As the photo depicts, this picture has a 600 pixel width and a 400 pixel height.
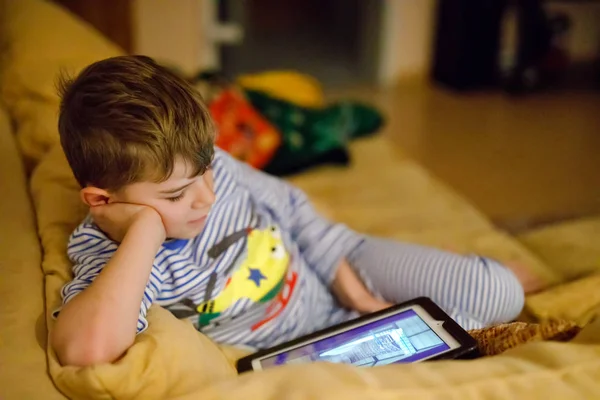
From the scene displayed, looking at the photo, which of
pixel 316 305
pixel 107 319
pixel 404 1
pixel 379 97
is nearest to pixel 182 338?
pixel 107 319

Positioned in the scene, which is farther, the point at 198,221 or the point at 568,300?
the point at 568,300

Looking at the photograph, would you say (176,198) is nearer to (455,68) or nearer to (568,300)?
(568,300)

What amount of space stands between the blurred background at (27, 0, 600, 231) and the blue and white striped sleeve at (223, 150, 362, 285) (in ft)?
3.71

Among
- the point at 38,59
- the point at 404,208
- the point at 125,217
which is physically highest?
the point at 38,59

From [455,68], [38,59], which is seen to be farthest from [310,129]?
[455,68]

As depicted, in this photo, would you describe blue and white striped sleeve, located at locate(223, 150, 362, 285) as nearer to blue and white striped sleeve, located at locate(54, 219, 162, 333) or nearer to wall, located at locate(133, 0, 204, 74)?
blue and white striped sleeve, located at locate(54, 219, 162, 333)

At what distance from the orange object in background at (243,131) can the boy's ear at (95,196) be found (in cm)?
91

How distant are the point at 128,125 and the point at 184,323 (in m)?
0.25

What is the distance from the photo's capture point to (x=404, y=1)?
3.33m

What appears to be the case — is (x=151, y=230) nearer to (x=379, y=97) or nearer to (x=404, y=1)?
(x=379, y=97)

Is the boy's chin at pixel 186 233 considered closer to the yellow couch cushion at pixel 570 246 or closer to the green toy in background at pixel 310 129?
the yellow couch cushion at pixel 570 246

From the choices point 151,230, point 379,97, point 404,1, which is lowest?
point 379,97

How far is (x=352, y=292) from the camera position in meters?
1.07

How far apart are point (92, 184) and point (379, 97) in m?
2.59
